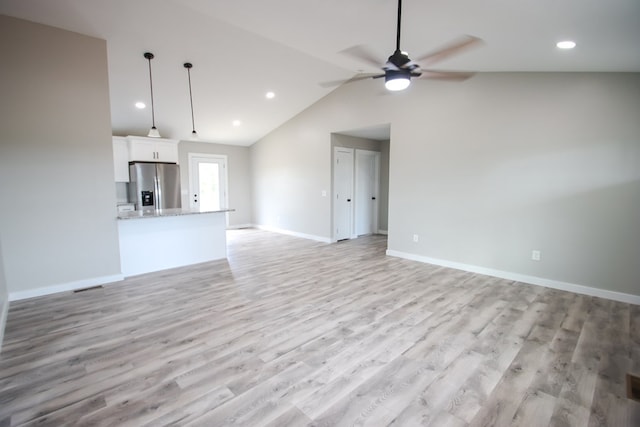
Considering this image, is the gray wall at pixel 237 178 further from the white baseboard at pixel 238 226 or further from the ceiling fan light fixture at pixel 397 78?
the ceiling fan light fixture at pixel 397 78

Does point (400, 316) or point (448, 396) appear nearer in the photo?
point (448, 396)

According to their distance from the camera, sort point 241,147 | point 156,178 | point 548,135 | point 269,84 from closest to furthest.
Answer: point 548,135
point 269,84
point 156,178
point 241,147

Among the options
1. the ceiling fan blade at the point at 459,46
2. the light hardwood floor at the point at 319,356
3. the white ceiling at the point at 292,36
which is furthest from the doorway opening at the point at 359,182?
the light hardwood floor at the point at 319,356

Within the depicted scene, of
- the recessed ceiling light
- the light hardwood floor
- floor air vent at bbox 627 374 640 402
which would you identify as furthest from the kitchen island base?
floor air vent at bbox 627 374 640 402

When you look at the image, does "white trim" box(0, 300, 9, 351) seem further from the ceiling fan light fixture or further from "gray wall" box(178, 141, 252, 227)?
"gray wall" box(178, 141, 252, 227)

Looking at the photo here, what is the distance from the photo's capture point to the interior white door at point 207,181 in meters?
7.82

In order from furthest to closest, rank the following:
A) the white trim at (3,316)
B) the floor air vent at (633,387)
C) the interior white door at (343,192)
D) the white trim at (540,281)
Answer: the interior white door at (343,192) → the white trim at (540,281) → the white trim at (3,316) → the floor air vent at (633,387)

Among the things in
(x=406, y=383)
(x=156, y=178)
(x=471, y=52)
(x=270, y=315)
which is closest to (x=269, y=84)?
(x=156, y=178)

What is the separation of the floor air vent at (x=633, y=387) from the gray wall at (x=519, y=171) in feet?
6.21

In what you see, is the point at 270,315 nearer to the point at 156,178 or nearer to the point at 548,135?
the point at 548,135

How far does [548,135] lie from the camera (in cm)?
379

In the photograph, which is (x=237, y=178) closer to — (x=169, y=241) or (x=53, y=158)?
(x=169, y=241)

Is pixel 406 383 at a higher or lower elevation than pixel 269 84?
lower

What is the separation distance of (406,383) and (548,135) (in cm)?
361
